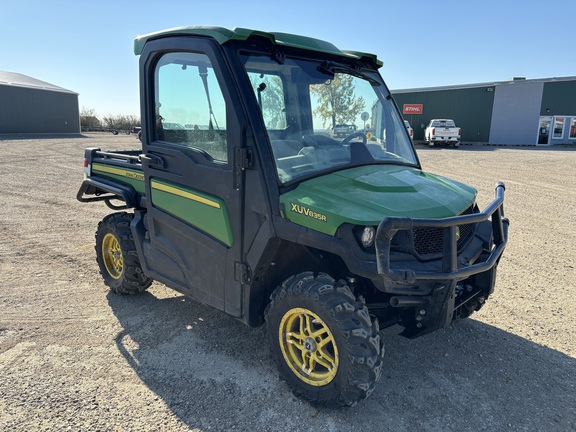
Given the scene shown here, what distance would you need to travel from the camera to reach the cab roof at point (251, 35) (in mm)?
2889

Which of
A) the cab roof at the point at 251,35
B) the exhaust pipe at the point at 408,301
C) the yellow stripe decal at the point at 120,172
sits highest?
the cab roof at the point at 251,35

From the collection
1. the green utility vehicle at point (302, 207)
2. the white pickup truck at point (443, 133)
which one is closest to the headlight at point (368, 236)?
the green utility vehicle at point (302, 207)

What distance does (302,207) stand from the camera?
271 cm

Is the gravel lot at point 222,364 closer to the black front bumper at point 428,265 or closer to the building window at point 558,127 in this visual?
the black front bumper at point 428,265

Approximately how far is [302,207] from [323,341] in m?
0.86

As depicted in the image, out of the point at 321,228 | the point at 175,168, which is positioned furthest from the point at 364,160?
the point at 175,168

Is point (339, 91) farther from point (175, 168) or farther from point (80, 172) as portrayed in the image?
point (80, 172)

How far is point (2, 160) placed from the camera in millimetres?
16750

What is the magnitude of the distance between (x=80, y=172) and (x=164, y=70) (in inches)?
473

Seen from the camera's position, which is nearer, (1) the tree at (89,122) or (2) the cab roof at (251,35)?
(2) the cab roof at (251,35)

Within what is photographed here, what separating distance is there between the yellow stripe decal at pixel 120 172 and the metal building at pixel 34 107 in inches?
1484

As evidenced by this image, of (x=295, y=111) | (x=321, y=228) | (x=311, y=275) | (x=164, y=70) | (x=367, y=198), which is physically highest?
(x=164, y=70)

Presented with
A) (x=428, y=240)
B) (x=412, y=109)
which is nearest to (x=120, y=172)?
(x=428, y=240)

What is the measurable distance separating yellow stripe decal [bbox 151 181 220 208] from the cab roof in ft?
3.55
